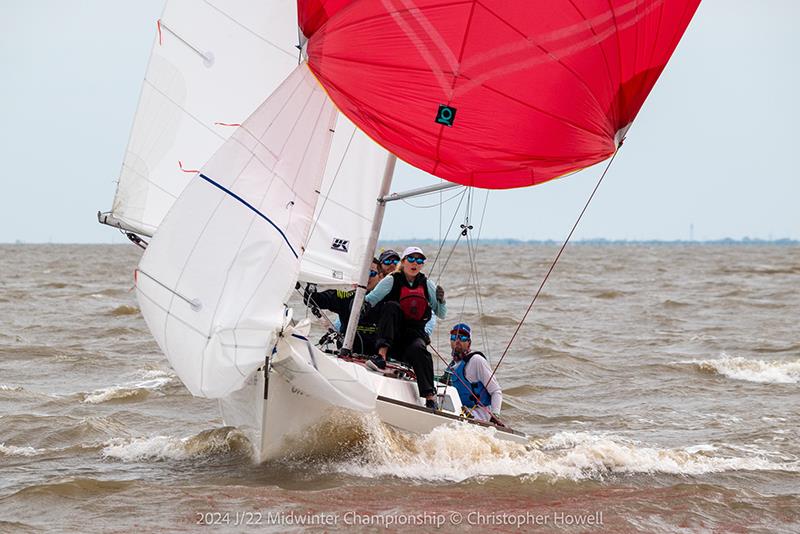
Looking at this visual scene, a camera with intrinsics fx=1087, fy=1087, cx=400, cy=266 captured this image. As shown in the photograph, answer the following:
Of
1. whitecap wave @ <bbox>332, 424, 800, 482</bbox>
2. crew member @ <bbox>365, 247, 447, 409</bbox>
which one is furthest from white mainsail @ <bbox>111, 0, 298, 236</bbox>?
whitecap wave @ <bbox>332, 424, 800, 482</bbox>

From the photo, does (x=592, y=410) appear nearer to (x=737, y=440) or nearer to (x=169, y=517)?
(x=737, y=440)

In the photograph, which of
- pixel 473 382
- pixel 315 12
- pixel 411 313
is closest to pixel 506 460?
pixel 473 382

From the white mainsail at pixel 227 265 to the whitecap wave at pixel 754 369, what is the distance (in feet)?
30.2

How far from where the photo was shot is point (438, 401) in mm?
8852

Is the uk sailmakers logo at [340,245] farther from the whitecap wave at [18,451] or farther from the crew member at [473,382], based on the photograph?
the whitecap wave at [18,451]

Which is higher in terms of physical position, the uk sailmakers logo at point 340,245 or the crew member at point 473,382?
the uk sailmakers logo at point 340,245

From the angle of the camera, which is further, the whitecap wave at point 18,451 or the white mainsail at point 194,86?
the white mainsail at point 194,86

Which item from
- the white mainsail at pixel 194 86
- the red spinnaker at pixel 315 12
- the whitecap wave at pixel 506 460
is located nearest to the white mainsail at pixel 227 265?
the red spinnaker at pixel 315 12

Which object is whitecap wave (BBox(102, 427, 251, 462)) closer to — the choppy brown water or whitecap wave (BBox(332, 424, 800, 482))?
the choppy brown water

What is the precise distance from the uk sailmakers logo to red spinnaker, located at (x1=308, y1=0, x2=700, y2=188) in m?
2.39

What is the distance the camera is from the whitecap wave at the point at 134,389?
11.9 metres

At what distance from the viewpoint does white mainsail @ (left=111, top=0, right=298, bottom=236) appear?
9.66 meters

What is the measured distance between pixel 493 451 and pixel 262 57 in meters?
4.06

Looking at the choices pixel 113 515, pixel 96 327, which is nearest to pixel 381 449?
pixel 113 515
